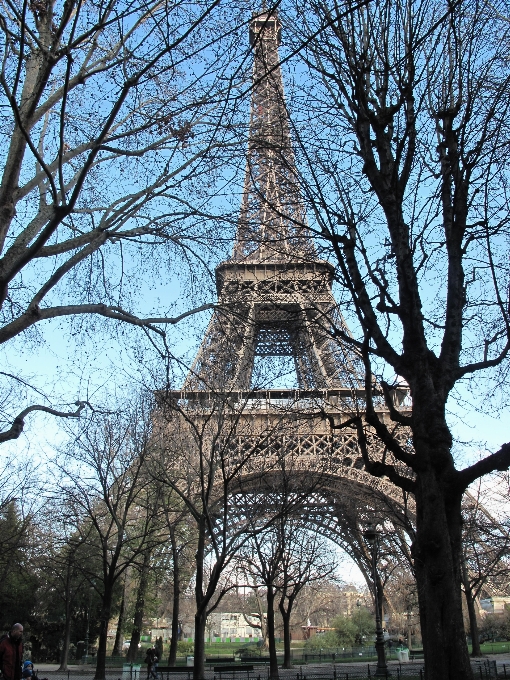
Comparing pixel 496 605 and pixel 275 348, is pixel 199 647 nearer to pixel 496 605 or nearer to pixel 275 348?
pixel 275 348

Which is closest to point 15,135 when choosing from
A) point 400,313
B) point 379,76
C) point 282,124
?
point 282,124

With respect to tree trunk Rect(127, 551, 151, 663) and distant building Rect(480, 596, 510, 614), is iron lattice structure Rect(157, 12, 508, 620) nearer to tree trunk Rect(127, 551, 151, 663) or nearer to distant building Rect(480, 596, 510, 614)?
tree trunk Rect(127, 551, 151, 663)

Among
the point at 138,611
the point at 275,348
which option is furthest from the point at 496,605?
the point at 275,348

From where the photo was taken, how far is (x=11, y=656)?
298 inches

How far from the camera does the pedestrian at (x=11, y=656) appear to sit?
24.6 feet

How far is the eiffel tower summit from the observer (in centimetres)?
832

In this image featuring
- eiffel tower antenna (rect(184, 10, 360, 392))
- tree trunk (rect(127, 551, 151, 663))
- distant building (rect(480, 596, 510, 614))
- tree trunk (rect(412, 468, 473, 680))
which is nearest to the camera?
tree trunk (rect(412, 468, 473, 680))

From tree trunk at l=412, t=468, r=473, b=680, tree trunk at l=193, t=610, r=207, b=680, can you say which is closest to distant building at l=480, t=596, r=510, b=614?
tree trunk at l=193, t=610, r=207, b=680

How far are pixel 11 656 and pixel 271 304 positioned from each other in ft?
18.3

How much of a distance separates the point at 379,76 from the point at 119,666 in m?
31.8

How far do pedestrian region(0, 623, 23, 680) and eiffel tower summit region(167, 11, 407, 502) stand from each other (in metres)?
4.11

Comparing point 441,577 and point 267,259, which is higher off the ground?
point 267,259

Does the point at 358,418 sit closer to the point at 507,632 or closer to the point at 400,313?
the point at 400,313

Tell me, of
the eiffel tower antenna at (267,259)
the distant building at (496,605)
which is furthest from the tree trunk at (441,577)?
the distant building at (496,605)
